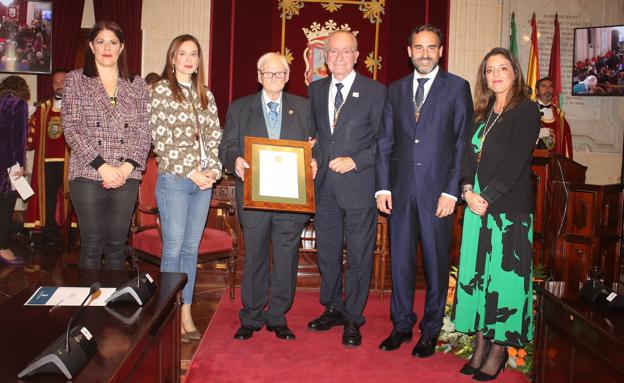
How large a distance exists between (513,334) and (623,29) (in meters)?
5.44

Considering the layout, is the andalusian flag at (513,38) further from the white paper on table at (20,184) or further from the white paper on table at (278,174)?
the white paper on table at (20,184)

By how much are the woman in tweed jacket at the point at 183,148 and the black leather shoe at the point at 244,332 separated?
491 millimetres

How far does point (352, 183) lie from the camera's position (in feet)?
11.7

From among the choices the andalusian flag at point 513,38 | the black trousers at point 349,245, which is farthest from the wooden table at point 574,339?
the andalusian flag at point 513,38

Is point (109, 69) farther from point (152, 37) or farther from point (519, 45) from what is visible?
point (519, 45)

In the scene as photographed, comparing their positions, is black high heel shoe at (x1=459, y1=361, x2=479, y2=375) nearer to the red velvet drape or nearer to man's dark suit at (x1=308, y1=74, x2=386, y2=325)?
man's dark suit at (x1=308, y1=74, x2=386, y2=325)

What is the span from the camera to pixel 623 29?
7.12 m

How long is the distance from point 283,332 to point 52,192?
3.98m

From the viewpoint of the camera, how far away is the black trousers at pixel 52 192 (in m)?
6.54

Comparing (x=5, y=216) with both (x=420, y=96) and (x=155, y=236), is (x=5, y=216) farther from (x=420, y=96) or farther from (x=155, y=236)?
(x=420, y=96)

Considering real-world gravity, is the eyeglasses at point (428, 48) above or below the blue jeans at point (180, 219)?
above

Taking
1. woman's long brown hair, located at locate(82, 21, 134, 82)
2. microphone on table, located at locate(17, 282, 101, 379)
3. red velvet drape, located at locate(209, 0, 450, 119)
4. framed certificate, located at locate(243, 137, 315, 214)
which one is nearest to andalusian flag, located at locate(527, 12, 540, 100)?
red velvet drape, located at locate(209, 0, 450, 119)

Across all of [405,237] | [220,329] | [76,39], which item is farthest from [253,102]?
[76,39]

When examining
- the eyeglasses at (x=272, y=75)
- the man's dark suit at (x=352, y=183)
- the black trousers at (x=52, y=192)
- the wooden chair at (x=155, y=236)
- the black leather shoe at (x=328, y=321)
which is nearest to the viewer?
the eyeglasses at (x=272, y=75)
